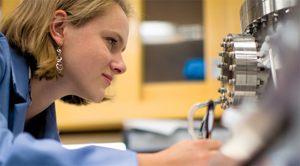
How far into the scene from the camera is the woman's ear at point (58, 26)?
2.08ft

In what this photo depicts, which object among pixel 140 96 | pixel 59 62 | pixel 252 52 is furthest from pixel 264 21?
pixel 140 96

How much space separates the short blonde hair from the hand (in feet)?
1.14

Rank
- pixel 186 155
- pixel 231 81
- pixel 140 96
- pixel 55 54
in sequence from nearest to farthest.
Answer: pixel 186 155
pixel 231 81
pixel 55 54
pixel 140 96

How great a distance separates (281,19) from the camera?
405 mm

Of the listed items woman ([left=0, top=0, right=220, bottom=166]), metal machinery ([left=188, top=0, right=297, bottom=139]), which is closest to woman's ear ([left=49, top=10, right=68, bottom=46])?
woman ([left=0, top=0, right=220, bottom=166])

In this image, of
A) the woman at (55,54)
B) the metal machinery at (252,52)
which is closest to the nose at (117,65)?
the woman at (55,54)

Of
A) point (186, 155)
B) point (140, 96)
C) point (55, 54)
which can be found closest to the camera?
point (186, 155)

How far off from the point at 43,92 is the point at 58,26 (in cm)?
15

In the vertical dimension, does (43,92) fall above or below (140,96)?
above

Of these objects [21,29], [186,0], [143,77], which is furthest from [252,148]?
[186,0]

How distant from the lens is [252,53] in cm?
44

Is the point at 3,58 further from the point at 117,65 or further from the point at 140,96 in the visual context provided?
the point at 140,96

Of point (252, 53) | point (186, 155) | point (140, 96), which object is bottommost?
point (140, 96)

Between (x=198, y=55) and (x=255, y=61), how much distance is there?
1380 mm
